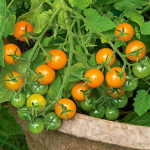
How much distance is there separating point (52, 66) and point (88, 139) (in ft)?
0.78

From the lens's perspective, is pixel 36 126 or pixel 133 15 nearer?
pixel 36 126

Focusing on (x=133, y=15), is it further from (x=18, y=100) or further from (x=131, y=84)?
(x=18, y=100)

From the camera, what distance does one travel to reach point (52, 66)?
0.64 m

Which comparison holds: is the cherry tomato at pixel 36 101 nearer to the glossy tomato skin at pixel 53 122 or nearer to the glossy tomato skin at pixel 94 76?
the glossy tomato skin at pixel 53 122

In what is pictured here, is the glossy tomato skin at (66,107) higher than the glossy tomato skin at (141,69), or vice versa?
the glossy tomato skin at (141,69)

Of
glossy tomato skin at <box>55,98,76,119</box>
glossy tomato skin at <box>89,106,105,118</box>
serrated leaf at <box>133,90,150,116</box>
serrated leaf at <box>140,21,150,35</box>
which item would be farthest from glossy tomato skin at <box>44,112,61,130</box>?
serrated leaf at <box>140,21,150,35</box>

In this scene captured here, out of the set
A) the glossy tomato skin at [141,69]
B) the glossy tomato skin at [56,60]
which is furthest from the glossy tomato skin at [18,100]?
the glossy tomato skin at [141,69]

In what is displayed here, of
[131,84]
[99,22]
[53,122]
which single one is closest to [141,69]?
[131,84]

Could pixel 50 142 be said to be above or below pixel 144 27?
below

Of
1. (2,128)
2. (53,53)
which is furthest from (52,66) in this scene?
(2,128)

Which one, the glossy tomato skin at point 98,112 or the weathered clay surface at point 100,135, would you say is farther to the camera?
the glossy tomato skin at point 98,112

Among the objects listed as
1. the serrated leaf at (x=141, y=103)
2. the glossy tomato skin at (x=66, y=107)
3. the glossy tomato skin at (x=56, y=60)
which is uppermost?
the glossy tomato skin at (x=56, y=60)

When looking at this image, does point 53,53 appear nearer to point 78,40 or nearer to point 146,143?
point 78,40

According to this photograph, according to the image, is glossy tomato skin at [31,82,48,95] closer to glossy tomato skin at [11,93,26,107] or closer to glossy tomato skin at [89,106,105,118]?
glossy tomato skin at [11,93,26,107]
